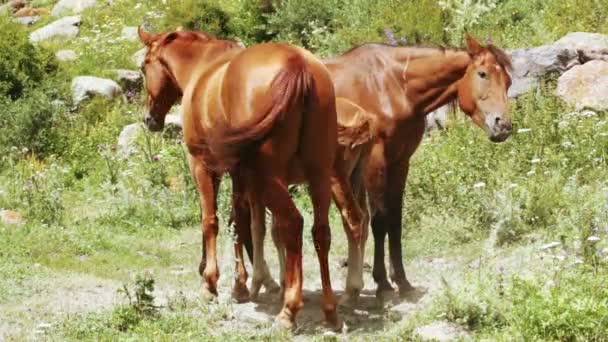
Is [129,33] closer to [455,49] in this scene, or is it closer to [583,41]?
[583,41]

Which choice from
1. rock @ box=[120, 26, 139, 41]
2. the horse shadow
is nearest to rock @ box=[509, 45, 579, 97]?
the horse shadow

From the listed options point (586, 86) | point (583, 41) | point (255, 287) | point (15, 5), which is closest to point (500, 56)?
point (255, 287)

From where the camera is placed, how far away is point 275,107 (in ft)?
23.5

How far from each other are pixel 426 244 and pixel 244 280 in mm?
2569

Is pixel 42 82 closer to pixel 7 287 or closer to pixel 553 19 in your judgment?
pixel 553 19

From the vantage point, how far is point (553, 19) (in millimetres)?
15688

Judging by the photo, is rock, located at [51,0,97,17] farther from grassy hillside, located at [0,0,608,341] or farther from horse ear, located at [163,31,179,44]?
horse ear, located at [163,31,179,44]

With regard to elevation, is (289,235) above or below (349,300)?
above

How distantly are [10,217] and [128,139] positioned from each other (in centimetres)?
342

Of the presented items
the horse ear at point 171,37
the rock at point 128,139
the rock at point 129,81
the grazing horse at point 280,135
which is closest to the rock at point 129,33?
the rock at point 129,81

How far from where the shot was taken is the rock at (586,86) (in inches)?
486

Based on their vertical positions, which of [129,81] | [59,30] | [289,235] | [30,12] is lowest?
[30,12]

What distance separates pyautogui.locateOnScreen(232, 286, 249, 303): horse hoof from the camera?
8.73 metres

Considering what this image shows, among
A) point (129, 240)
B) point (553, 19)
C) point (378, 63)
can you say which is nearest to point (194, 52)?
point (378, 63)
